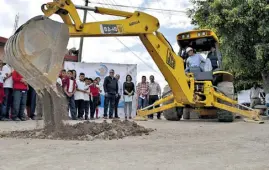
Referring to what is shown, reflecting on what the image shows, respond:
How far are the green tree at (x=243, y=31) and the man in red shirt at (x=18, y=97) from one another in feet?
29.8

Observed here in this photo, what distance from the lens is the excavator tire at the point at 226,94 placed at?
10.4 meters

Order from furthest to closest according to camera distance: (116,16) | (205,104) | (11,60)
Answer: (205,104) < (116,16) < (11,60)

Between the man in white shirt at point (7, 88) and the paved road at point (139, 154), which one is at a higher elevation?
the man in white shirt at point (7, 88)

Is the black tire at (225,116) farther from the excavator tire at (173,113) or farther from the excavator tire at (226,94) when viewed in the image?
the excavator tire at (173,113)

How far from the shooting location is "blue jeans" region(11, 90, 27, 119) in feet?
33.7

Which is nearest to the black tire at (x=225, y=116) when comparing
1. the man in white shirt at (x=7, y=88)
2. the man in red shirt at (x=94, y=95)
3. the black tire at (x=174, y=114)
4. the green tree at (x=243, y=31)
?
the black tire at (x=174, y=114)

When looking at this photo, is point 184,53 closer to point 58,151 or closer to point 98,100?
point 98,100

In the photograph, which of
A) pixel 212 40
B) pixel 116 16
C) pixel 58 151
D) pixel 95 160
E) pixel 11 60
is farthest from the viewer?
pixel 212 40

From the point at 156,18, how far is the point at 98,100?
584 cm

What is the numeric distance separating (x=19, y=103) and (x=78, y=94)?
2.42 meters

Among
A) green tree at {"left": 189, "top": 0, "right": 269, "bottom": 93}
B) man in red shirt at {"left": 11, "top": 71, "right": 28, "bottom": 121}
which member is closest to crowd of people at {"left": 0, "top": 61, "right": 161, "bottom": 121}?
man in red shirt at {"left": 11, "top": 71, "right": 28, "bottom": 121}

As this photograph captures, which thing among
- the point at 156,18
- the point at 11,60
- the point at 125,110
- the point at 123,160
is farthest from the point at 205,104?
the point at 123,160

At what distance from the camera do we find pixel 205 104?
10281mm

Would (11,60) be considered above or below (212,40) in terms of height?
below
